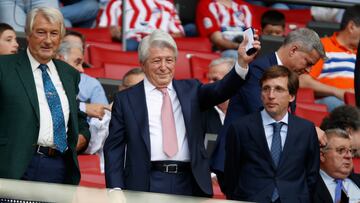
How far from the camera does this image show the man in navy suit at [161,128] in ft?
23.5

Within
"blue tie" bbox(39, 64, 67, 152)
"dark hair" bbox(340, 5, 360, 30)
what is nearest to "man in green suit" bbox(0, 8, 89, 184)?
"blue tie" bbox(39, 64, 67, 152)

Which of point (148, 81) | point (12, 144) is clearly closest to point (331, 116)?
point (148, 81)

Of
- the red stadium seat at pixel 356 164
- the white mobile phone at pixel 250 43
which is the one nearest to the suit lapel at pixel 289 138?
the white mobile phone at pixel 250 43

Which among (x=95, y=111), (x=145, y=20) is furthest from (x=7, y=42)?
(x=145, y=20)

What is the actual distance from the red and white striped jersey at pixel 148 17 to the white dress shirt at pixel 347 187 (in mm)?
3362

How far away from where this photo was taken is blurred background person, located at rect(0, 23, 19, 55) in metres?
9.57

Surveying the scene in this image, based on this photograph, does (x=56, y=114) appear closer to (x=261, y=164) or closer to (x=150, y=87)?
(x=150, y=87)

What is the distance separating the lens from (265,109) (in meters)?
7.64

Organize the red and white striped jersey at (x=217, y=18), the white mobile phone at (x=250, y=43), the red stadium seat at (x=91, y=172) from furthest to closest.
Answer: the red and white striped jersey at (x=217, y=18) < the red stadium seat at (x=91, y=172) < the white mobile phone at (x=250, y=43)

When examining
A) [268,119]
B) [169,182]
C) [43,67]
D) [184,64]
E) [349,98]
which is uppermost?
[43,67]

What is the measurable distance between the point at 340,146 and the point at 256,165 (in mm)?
1029

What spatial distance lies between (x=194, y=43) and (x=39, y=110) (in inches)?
193

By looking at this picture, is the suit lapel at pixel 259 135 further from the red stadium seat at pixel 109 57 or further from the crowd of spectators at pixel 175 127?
the red stadium seat at pixel 109 57

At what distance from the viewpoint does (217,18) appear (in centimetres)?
1210
